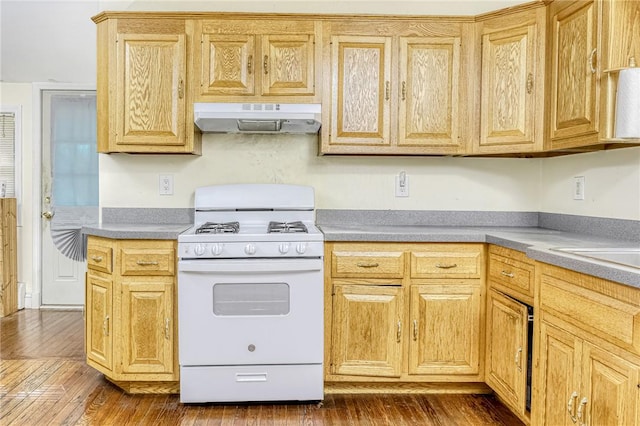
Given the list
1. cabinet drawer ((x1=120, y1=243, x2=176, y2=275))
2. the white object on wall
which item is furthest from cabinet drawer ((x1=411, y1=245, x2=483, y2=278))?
cabinet drawer ((x1=120, y1=243, x2=176, y2=275))

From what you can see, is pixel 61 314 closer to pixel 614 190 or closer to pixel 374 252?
pixel 374 252

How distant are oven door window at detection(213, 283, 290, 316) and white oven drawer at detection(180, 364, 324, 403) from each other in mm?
274

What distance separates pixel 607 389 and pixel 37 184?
14.2 feet

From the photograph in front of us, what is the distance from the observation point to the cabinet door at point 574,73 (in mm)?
2061

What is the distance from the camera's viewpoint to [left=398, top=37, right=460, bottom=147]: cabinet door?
271 cm

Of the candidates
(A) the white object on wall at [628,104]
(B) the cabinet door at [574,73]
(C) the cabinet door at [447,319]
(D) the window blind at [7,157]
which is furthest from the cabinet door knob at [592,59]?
(D) the window blind at [7,157]

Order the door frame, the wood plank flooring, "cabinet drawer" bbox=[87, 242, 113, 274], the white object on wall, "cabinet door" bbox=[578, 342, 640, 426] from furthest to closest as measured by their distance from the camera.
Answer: the door frame
"cabinet drawer" bbox=[87, 242, 113, 274]
the wood plank flooring
the white object on wall
"cabinet door" bbox=[578, 342, 640, 426]

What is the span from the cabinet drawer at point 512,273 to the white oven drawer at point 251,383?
38.4 inches

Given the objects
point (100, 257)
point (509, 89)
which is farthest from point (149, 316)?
point (509, 89)

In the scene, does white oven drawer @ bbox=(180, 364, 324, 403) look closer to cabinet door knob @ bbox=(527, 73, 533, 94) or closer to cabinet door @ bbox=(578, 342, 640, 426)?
cabinet door @ bbox=(578, 342, 640, 426)

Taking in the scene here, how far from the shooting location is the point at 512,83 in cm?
259

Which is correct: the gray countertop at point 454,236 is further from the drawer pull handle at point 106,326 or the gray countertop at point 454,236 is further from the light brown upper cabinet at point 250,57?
the light brown upper cabinet at point 250,57

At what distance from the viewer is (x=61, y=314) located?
409cm

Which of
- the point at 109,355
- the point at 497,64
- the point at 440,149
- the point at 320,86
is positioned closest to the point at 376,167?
the point at 440,149
